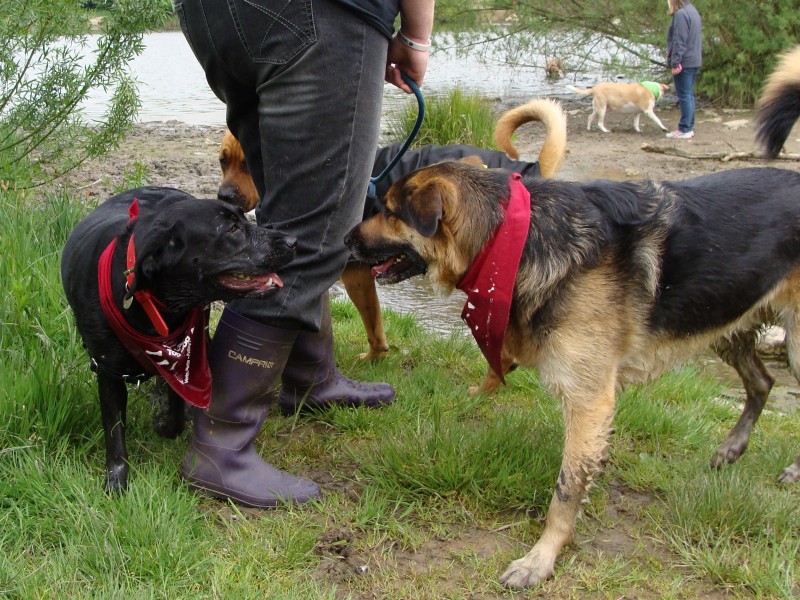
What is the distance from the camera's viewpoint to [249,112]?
308 centimetres

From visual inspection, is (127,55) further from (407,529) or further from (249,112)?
(407,529)

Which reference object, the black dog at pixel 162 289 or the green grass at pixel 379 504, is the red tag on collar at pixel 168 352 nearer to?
the black dog at pixel 162 289

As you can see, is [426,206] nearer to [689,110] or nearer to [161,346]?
[161,346]

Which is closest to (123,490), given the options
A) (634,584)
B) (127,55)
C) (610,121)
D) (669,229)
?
(634,584)

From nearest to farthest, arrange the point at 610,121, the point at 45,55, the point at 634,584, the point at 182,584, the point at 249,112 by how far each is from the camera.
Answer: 1. the point at 182,584
2. the point at 634,584
3. the point at 249,112
4. the point at 45,55
5. the point at 610,121

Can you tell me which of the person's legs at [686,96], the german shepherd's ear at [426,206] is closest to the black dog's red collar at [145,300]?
the german shepherd's ear at [426,206]

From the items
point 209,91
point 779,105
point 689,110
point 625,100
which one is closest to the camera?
point 779,105

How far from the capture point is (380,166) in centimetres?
469

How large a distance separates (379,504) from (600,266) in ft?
4.15

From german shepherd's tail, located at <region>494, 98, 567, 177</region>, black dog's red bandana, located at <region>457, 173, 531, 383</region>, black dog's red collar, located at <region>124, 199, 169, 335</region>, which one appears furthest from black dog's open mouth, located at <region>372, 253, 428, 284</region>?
german shepherd's tail, located at <region>494, 98, 567, 177</region>

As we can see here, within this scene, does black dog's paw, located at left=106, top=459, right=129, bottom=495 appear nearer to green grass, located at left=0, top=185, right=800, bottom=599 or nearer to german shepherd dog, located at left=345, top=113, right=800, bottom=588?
green grass, located at left=0, top=185, right=800, bottom=599

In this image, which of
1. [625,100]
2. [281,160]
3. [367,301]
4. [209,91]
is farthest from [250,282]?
[209,91]

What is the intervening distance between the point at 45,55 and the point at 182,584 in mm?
4363

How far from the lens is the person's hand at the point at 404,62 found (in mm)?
3133
